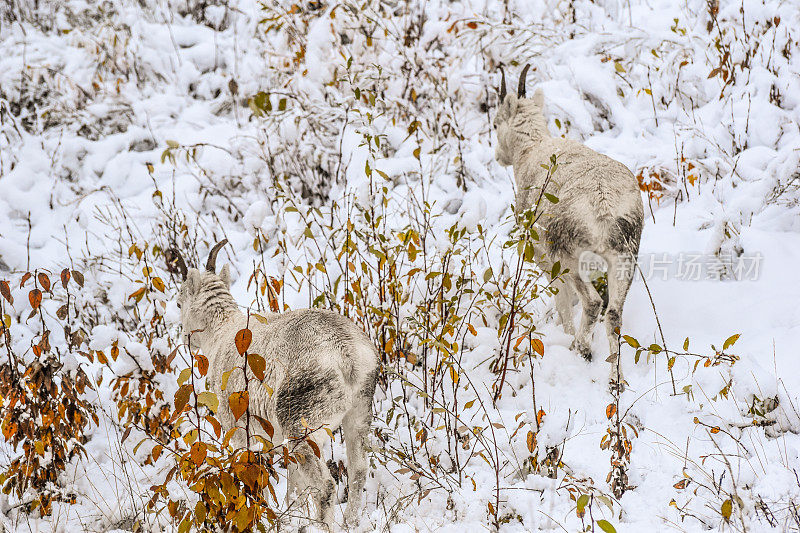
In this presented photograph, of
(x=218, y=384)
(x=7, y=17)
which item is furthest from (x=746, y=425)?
(x=7, y=17)

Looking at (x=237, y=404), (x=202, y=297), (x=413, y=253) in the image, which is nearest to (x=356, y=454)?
(x=237, y=404)

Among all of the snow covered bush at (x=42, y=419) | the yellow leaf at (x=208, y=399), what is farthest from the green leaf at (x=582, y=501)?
the snow covered bush at (x=42, y=419)

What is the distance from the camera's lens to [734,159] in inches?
241

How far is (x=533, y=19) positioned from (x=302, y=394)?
7.96 m

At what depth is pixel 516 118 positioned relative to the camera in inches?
244

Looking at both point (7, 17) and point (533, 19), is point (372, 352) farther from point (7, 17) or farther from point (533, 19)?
point (7, 17)

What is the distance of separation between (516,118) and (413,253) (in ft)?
7.76

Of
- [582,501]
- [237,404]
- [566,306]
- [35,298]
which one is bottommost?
[566,306]

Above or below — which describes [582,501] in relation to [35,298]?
below

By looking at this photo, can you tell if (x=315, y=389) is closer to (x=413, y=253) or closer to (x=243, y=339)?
(x=243, y=339)

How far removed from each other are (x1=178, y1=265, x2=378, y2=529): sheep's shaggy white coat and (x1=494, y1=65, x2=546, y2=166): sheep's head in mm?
3208

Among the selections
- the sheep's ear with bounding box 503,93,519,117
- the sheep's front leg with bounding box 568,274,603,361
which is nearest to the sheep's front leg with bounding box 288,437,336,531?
the sheep's front leg with bounding box 568,274,603,361

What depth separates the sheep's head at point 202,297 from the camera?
448cm

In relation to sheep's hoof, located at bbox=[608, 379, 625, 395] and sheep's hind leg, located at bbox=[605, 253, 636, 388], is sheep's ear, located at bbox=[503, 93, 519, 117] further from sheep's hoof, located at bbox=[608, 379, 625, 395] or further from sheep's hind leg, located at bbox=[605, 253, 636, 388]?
sheep's hoof, located at bbox=[608, 379, 625, 395]
